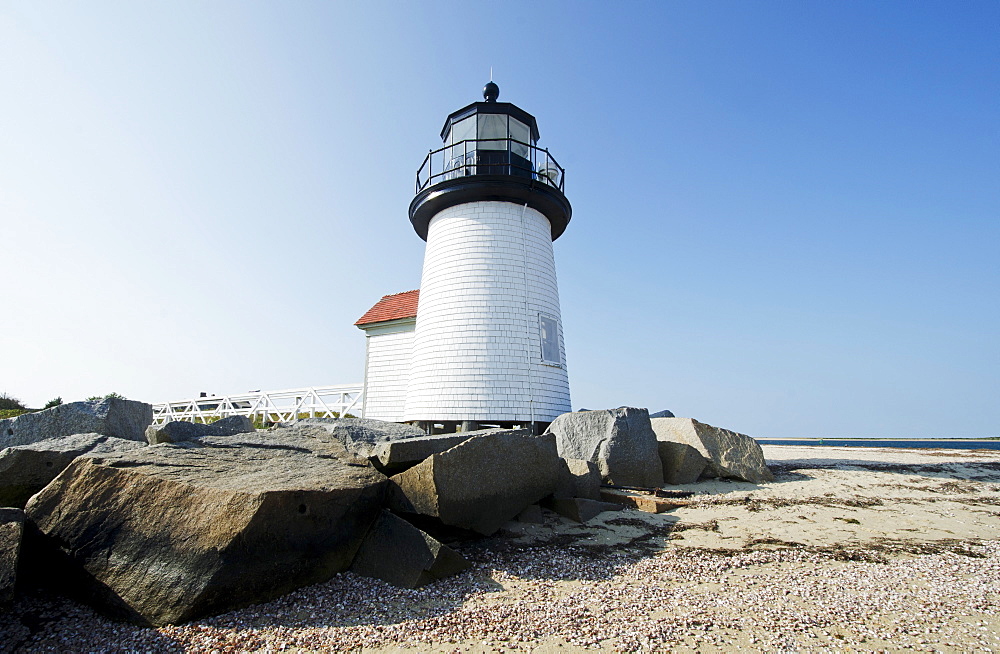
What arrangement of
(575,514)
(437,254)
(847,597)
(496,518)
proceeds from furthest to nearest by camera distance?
(437,254) → (575,514) → (496,518) → (847,597)

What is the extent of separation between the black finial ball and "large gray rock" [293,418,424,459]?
1140cm

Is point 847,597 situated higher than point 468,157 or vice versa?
point 468,157

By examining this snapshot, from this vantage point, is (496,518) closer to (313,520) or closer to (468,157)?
(313,520)

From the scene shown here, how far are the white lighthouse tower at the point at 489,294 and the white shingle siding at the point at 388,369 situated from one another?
3.31m

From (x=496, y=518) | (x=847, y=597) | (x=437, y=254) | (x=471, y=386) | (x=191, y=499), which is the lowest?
(x=847, y=597)

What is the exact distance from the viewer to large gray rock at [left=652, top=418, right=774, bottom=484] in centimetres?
944

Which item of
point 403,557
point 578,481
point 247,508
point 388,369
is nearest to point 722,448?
point 578,481

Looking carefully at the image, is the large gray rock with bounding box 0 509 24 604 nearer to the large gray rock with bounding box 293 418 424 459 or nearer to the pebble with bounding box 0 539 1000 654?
the pebble with bounding box 0 539 1000 654

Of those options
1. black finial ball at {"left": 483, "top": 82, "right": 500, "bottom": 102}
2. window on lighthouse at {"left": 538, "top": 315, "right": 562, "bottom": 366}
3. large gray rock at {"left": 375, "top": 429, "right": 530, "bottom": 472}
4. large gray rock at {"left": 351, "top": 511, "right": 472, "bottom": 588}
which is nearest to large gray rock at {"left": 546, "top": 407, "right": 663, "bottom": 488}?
window on lighthouse at {"left": 538, "top": 315, "right": 562, "bottom": 366}

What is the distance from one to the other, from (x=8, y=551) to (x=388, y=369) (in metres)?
13.7

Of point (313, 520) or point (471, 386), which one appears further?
point (471, 386)

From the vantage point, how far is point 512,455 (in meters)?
5.52

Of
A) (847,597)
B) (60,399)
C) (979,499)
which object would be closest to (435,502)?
(847,597)

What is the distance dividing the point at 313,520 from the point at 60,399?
105 feet
